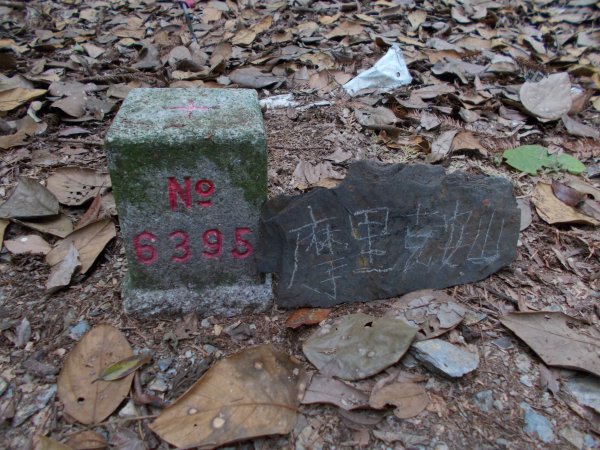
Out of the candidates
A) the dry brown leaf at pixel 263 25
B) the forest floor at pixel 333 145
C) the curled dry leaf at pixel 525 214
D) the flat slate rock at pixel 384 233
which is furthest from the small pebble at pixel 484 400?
the dry brown leaf at pixel 263 25

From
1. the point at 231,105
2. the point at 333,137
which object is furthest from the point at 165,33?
the point at 231,105

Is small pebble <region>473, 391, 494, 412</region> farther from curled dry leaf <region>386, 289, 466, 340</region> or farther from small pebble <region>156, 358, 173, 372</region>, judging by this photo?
small pebble <region>156, 358, 173, 372</region>

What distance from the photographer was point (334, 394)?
1.43 m

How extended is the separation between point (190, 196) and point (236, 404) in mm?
623

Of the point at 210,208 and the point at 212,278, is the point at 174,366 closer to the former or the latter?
the point at 212,278

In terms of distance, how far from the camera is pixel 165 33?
11.3ft

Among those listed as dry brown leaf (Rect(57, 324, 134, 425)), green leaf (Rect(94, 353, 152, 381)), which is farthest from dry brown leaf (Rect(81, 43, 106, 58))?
green leaf (Rect(94, 353, 152, 381))

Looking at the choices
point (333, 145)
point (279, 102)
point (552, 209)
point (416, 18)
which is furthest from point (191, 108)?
point (416, 18)

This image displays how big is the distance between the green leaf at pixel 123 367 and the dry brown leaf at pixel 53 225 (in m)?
0.71

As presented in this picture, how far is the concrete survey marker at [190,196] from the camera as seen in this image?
1.43 metres

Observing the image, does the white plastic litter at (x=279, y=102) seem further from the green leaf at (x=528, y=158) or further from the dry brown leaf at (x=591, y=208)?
the dry brown leaf at (x=591, y=208)

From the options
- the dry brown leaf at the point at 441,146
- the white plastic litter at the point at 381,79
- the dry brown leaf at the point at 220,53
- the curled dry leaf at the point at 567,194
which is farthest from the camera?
the dry brown leaf at the point at 220,53

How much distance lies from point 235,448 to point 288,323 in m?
0.46

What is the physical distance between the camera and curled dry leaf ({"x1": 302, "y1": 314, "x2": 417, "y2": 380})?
1.49 metres
